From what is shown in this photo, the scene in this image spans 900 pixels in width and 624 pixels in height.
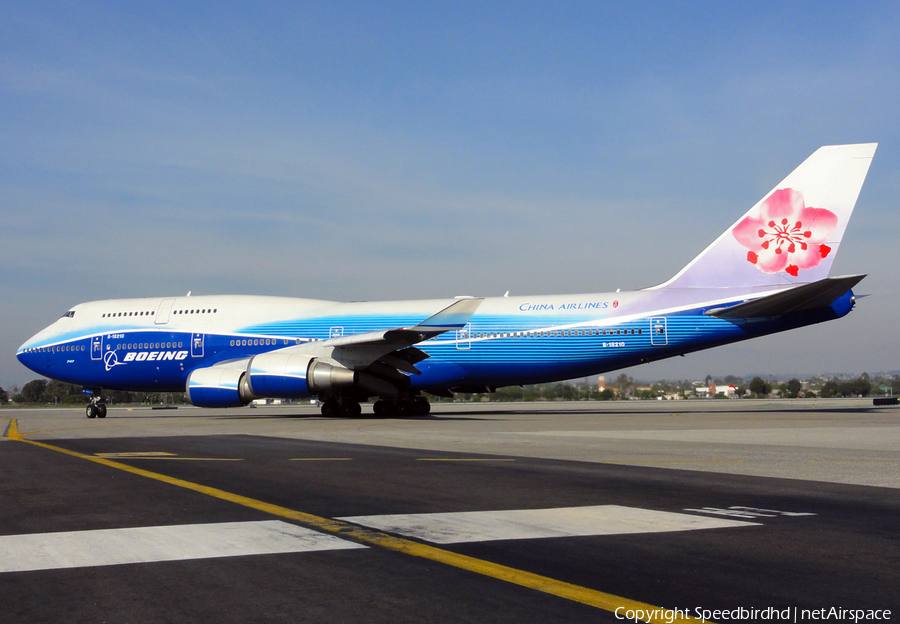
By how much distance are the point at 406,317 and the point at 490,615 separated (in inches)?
980

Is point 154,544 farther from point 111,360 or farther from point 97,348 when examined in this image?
point 97,348

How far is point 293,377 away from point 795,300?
16795mm

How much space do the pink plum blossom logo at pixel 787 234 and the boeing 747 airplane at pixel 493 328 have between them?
1.4 inches

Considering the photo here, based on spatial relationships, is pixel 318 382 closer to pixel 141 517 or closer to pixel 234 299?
pixel 234 299

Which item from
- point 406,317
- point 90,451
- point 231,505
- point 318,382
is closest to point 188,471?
point 231,505

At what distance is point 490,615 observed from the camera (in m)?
3.56

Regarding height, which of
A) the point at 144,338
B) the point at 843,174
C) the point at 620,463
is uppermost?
the point at 843,174

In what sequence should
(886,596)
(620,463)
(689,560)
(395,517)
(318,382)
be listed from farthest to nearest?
(318,382)
(620,463)
(395,517)
(689,560)
(886,596)

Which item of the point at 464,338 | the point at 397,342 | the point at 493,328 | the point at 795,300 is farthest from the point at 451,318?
the point at 795,300

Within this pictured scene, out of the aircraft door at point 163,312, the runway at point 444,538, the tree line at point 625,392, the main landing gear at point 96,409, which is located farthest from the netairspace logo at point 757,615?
the tree line at point 625,392

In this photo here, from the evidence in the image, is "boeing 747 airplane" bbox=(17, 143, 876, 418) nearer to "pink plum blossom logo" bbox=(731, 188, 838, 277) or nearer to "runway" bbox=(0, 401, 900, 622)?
"pink plum blossom logo" bbox=(731, 188, 838, 277)

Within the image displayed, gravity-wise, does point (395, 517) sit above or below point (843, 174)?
below

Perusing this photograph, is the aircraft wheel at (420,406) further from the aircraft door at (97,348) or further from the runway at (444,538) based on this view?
the runway at (444,538)

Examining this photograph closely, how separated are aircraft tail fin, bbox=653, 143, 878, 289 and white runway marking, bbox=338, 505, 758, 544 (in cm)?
2179
